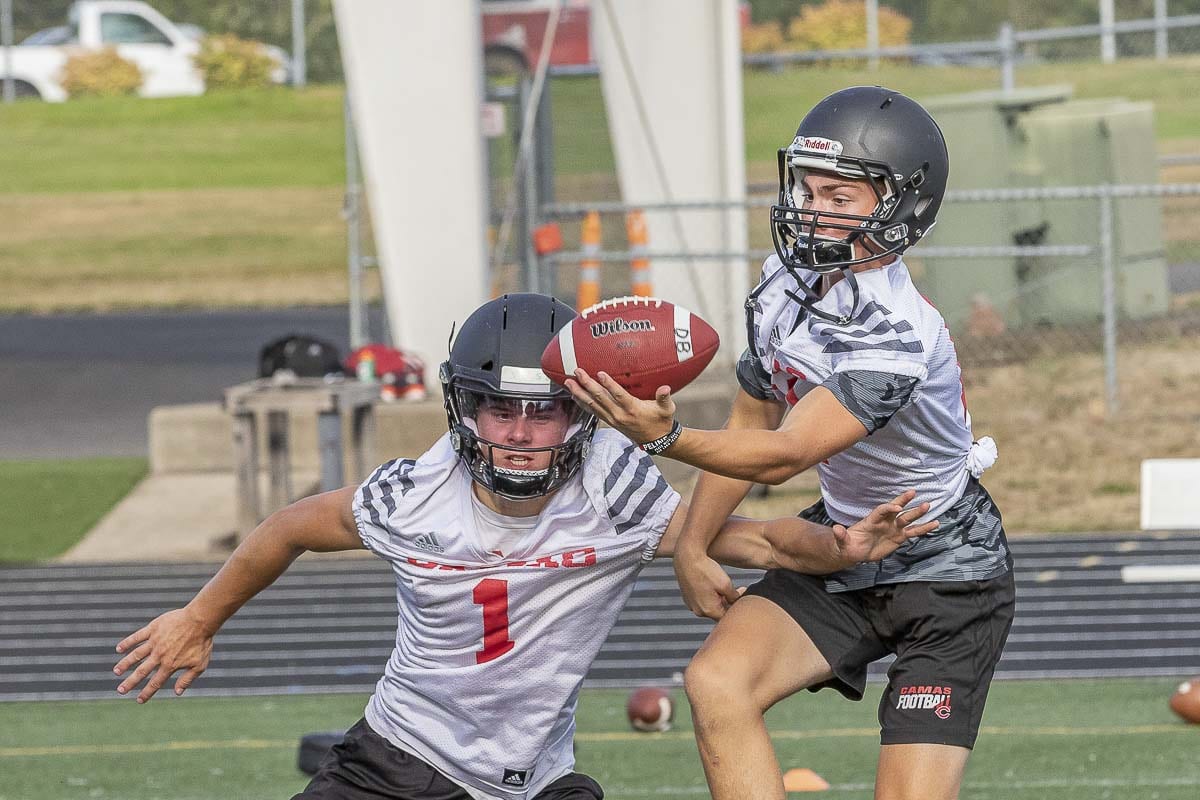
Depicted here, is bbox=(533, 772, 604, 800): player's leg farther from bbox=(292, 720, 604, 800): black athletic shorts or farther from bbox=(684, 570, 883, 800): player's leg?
bbox=(684, 570, 883, 800): player's leg

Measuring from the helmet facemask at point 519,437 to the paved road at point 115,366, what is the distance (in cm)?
1163

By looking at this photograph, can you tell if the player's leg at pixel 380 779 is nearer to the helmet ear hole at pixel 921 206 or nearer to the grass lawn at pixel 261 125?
the helmet ear hole at pixel 921 206

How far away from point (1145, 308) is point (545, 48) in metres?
6.56

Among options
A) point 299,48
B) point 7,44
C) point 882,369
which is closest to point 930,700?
point 882,369

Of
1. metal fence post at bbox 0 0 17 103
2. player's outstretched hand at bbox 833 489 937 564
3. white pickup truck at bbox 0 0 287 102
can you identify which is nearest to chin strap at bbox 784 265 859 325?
player's outstretched hand at bbox 833 489 937 564

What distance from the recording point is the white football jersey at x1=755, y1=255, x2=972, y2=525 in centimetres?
405

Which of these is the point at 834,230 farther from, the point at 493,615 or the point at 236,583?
the point at 236,583

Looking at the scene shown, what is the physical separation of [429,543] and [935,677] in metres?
1.15

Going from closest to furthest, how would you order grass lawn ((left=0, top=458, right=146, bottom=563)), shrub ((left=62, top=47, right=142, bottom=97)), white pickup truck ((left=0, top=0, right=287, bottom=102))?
grass lawn ((left=0, top=458, right=146, bottom=563)) → white pickup truck ((left=0, top=0, right=287, bottom=102)) → shrub ((left=62, top=47, right=142, bottom=97))

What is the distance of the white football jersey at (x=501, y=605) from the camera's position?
417cm

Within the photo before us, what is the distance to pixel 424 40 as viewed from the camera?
12484mm

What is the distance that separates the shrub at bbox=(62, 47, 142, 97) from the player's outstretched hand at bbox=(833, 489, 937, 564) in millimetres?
40845

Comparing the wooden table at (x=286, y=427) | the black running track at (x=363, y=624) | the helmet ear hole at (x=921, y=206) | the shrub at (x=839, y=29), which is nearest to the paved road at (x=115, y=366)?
the wooden table at (x=286, y=427)

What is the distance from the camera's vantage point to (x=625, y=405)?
11.9 ft
